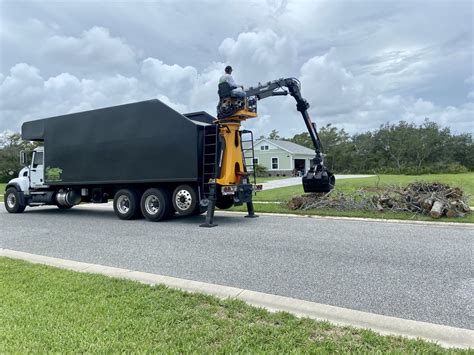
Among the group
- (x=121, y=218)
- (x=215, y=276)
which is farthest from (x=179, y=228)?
(x=215, y=276)

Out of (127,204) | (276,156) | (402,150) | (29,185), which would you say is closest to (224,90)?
(127,204)

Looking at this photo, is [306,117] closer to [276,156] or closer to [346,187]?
[346,187]

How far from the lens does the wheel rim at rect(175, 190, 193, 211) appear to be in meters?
11.7

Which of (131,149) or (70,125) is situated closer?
(131,149)

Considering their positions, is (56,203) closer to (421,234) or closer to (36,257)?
(36,257)

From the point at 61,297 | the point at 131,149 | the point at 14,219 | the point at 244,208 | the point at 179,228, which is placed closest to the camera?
the point at 61,297

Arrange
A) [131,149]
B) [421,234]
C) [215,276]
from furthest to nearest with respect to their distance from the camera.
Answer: [131,149], [421,234], [215,276]

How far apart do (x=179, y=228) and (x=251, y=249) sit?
3.52 meters

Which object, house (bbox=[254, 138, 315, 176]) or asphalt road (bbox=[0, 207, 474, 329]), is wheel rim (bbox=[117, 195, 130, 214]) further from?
house (bbox=[254, 138, 315, 176])

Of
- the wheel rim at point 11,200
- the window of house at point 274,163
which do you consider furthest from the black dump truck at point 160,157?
the window of house at point 274,163

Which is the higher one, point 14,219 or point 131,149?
point 131,149

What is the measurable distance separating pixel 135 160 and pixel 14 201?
7.07 metres

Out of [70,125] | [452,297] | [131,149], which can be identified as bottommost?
[452,297]

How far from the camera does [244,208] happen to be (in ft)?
49.4
